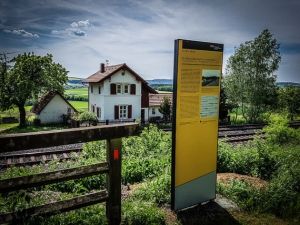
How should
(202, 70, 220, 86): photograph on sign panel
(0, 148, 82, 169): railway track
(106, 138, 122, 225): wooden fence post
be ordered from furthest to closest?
(0, 148, 82, 169): railway track, (202, 70, 220, 86): photograph on sign panel, (106, 138, 122, 225): wooden fence post

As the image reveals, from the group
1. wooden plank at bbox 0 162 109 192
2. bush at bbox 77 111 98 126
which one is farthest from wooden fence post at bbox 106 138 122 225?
bush at bbox 77 111 98 126

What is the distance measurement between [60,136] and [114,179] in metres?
0.99

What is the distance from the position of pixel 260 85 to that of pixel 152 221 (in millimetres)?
31621

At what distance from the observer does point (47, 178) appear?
8.96 feet

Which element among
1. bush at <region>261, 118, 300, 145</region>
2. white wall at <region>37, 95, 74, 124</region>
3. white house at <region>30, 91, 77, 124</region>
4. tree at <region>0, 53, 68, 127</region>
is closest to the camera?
bush at <region>261, 118, 300, 145</region>

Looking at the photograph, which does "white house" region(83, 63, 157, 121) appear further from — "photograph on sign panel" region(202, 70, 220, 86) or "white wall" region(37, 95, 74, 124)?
"photograph on sign panel" region(202, 70, 220, 86)

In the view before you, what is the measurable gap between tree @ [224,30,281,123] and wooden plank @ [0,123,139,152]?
31796 mm

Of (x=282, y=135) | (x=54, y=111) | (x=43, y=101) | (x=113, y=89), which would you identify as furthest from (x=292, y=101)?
(x=43, y=101)

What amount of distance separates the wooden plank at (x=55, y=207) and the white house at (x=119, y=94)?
2473 centimetres

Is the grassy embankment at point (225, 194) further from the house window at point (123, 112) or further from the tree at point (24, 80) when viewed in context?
the tree at point (24, 80)

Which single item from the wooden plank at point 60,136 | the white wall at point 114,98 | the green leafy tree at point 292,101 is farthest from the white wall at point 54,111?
the green leafy tree at point 292,101

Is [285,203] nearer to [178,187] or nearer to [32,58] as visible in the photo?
[178,187]

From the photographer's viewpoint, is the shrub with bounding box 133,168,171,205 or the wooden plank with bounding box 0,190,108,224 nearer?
the wooden plank with bounding box 0,190,108,224

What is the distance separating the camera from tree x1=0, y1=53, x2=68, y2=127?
2762 cm
